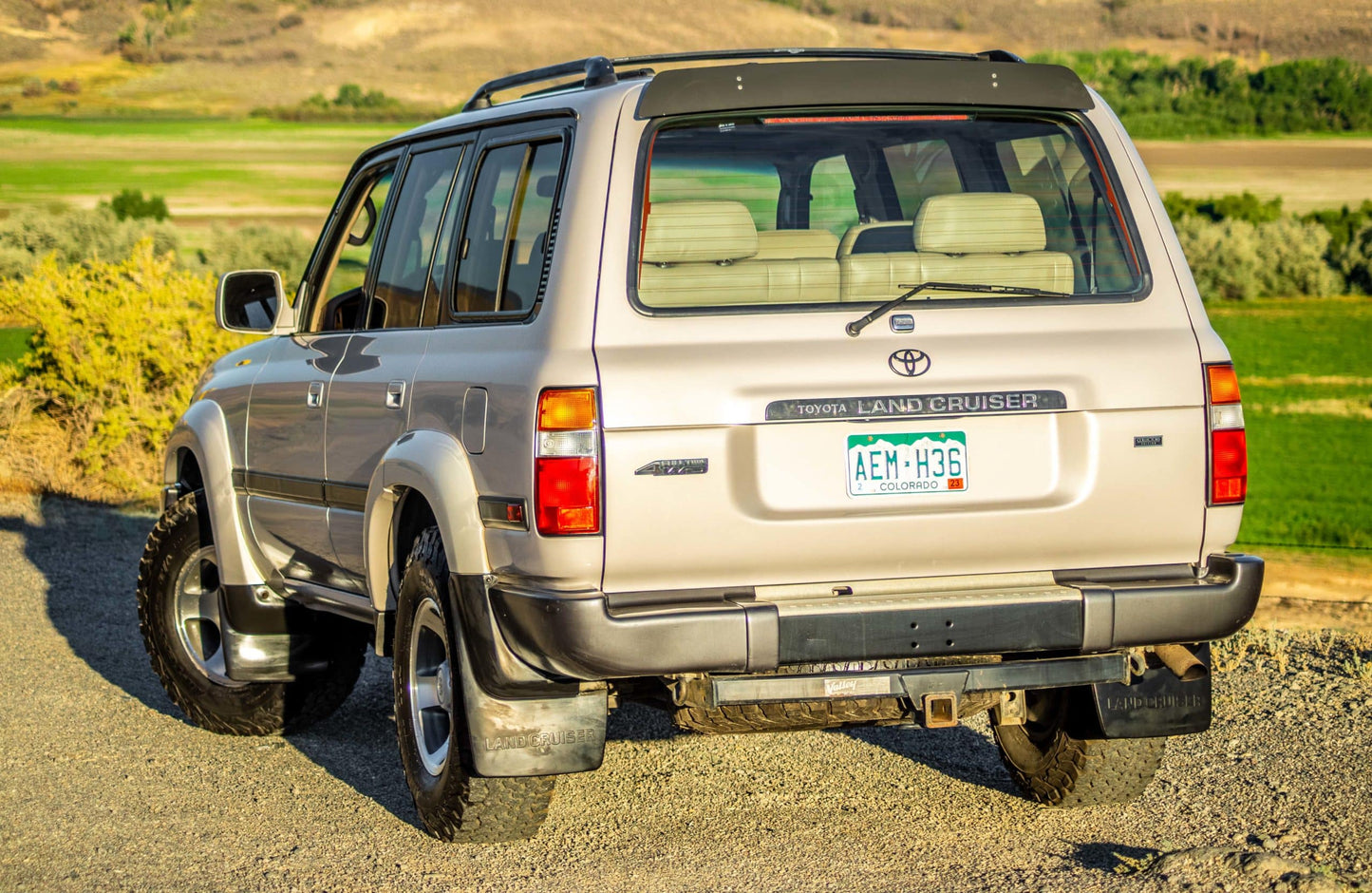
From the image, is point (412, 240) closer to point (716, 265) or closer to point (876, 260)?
point (716, 265)

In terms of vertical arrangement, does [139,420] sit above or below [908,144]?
below

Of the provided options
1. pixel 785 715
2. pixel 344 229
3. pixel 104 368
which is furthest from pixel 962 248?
pixel 104 368

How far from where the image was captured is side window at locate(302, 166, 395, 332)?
20.4ft

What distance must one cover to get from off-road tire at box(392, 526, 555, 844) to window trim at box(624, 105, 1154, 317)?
3.32 feet

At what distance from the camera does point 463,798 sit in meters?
4.99

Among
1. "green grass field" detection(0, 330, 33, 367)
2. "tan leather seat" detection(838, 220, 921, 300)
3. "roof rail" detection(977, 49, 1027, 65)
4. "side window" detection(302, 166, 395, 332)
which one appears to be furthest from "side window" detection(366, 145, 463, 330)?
"green grass field" detection(0, 330, 33, 367)

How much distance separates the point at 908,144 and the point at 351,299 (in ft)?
7.36

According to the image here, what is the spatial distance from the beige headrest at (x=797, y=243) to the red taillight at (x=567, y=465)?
84cm

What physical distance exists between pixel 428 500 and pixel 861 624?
127 centimetres

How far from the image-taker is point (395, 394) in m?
5.29

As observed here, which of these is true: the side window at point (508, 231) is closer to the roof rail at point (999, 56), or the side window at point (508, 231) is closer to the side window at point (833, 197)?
the side window at point (833, 197)

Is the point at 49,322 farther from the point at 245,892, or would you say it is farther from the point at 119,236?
the point at 119,236

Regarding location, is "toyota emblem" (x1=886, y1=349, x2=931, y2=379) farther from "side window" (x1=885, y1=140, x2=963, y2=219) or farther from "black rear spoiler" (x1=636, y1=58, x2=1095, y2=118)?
"black rear spoiler" (x1=636, y1=58, x2=1095, y2=118)

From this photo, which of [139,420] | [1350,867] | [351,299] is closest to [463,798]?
[351,299]
